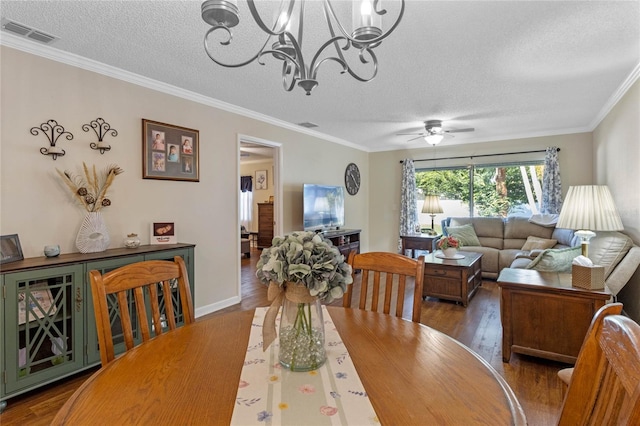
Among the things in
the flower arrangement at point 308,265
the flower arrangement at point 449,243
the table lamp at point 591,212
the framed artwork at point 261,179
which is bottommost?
the flower arrangement at point 449,243

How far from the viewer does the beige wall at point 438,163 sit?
17.4ft

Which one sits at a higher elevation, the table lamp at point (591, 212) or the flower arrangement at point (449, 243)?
the table lamp at point (591, 212)

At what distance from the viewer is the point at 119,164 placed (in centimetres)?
290

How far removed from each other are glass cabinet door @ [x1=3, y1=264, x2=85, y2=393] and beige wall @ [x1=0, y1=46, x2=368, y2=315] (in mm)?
430

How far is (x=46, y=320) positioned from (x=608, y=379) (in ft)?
9.06

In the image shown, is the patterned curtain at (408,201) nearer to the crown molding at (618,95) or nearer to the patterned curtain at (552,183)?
the patterned curtain at (552,183)

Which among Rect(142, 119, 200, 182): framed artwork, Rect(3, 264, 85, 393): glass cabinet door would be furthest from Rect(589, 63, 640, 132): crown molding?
Rect(3, 264, 85, 393): glass cabinet door

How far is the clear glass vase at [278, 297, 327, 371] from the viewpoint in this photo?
99cm

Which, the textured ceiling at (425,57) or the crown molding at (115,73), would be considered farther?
the crown molding at (115,73)

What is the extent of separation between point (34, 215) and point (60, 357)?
102cm

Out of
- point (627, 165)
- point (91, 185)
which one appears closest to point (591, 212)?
point (627, 165)

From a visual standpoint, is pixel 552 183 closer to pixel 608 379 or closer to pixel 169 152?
pixel 169 152

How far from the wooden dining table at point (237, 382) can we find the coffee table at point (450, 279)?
2.89 m

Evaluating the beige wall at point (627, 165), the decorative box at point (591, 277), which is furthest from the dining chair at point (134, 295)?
the beige wall at point (627, 165)
